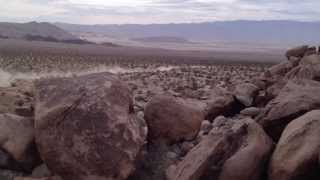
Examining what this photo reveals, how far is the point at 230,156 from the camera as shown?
11.1 metres

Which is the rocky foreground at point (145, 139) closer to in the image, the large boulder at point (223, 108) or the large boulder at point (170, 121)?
the large boulder at point (170, 121)

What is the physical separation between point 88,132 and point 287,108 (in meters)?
3.84

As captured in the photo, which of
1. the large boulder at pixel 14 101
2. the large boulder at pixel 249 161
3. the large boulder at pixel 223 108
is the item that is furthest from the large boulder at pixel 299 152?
the large boulder at pixel 14 101

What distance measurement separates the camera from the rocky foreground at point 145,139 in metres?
10.7

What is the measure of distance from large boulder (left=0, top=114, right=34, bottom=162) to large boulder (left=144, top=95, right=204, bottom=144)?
97.6 inches

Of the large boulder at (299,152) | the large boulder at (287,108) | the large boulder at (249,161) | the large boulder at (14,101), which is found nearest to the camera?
the large boulder at (299,152)

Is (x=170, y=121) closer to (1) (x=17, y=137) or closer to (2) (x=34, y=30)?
(1) (x=17, y=137)

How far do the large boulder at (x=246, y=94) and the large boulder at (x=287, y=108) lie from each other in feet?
11.8

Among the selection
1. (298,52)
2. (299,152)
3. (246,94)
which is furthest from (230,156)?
(298,52)

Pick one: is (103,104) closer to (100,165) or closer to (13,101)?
(100,165)

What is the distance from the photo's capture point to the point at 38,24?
159m

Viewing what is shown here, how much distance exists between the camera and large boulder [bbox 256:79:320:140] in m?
11.9

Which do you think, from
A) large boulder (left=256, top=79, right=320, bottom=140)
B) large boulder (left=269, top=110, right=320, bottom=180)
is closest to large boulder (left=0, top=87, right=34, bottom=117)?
large boulder (left=256, top=79, right=320, bottom=140)

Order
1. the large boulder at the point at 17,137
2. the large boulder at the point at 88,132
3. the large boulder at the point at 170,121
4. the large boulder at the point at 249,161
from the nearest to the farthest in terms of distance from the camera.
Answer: the large boulder at the point at 249,161 → the large boulder at the point at 88,132 → the large boulder at the point at 17,137 → the large boulder at the point at 170,121
